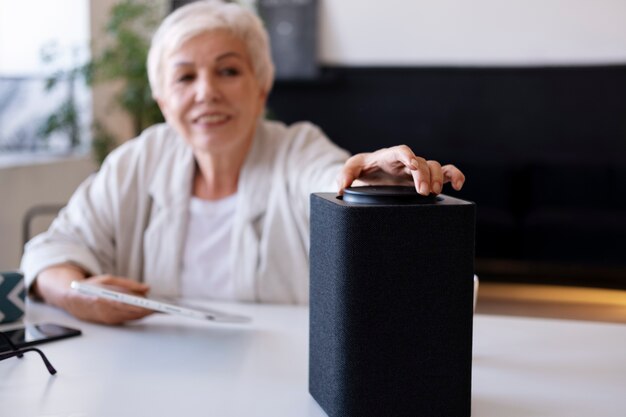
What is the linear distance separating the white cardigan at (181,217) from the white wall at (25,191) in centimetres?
153

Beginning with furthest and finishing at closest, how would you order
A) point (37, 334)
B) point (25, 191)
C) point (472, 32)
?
point (472, 32) → point (25, 191) → point (37, 334)

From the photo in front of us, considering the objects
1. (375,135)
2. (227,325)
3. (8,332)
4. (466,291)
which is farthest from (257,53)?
(375,135)

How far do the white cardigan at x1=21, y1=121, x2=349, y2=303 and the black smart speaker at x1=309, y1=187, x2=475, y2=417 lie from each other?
31.1 inches

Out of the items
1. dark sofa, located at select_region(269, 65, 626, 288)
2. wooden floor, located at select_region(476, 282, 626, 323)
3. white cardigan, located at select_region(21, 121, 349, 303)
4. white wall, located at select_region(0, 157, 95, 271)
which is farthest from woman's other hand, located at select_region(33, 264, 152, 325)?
dark sofa, located at select_region(269, 65, 626, 288)

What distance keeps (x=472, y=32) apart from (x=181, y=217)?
2740mm

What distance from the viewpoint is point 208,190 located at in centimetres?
182

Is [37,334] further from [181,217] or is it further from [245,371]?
[181,217]

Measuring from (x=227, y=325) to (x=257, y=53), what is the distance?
758 millimetres

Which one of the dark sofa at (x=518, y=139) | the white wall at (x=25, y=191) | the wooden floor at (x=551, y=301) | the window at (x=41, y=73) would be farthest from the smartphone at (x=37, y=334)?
the dark sofa at (x=518, y=139)

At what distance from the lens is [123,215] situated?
5.74ft

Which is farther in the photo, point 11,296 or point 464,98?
point 464,98

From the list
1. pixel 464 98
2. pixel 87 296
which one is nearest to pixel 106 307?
pixel 87 296

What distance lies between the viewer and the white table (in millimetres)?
919

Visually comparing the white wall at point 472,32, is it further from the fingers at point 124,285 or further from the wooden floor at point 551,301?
the fingers at point 124,285
